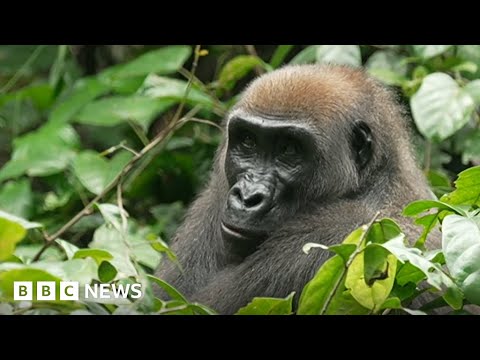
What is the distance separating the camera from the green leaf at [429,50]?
19.7ft

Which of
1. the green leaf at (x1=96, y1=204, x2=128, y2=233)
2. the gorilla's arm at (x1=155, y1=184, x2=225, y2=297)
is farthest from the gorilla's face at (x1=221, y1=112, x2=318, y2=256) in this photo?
the green leaf at (x1=96, y1=204, x2=128, y2=233)

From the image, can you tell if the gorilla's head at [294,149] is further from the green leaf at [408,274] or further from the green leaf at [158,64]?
the green leaf at [158,64]

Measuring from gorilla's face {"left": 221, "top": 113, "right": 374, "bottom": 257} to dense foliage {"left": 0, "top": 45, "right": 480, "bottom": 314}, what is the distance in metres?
0.42

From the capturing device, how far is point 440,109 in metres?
5.29

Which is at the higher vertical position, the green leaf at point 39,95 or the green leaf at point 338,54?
the green leaf at point 338,54

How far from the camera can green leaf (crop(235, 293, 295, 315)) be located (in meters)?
3.09

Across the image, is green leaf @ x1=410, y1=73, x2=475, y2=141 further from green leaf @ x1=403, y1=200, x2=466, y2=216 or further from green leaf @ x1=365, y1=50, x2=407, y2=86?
green leaf @ x1=403, y1=200, x2=466, y2=216

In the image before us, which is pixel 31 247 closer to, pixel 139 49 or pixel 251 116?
pixel 251 116

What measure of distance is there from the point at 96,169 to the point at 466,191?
307 centimetres

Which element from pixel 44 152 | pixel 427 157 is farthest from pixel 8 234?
pixel 44 152

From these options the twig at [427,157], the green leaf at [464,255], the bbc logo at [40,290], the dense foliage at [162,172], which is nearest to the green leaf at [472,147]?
the dense foliage at [162,172]

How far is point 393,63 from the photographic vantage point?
6.55 metres

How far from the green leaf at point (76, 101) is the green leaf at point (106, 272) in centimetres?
364

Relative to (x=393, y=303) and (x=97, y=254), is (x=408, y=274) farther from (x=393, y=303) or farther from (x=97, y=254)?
(x=97, y=254)
